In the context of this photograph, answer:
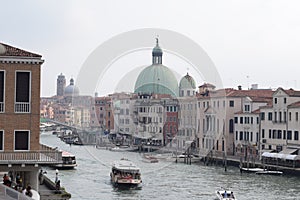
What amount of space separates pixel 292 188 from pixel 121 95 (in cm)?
5893

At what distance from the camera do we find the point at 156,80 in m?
83.4

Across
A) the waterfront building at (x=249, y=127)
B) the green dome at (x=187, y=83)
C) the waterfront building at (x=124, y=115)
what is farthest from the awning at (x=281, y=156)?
the waterfront building at (x=124, y=115)

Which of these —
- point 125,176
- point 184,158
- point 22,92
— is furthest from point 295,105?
point 22,92

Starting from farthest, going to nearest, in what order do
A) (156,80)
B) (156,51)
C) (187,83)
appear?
(156,51)
(156,80)
(187,83)

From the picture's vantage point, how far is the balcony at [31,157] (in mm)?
19406

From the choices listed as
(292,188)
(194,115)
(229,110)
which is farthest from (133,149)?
(292,188)

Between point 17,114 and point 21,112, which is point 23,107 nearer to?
point 21,112

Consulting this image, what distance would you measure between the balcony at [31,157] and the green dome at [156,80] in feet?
203

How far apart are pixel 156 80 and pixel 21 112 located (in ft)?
209

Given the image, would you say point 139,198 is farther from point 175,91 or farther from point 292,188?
point 175,91

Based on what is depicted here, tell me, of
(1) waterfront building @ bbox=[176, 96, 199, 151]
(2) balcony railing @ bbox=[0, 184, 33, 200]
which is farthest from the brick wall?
(1) waterfront building @ bbox=[176, 96, 199, 151]

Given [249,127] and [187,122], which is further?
[187,122]

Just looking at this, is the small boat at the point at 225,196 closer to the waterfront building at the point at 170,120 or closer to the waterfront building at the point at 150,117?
the waterfront building at the point at 170,120

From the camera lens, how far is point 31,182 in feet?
67.2
